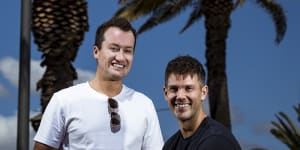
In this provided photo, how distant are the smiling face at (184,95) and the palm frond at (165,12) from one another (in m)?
16.1

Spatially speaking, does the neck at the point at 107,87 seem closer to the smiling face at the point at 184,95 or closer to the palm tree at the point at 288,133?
the smiling face at the point at 184,95

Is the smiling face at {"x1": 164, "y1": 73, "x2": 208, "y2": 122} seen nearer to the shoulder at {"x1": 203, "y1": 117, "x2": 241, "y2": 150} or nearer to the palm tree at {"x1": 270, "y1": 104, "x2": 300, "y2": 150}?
the shoulder at {"x1": 203, "y1": 117, "x2": 241, "y2": 150}

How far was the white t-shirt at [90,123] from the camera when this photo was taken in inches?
143

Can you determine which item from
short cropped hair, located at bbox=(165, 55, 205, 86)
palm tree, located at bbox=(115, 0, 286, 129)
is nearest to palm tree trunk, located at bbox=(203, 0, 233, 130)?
palm tree, located at bbox=(115, 0, 286, 129)

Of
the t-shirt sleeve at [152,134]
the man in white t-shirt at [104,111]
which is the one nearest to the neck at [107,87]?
the man in white t-shirt at [104,111]

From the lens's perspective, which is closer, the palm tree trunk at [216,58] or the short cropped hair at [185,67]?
the short cropped hair at [185,67]

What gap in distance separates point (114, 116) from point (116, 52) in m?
0.37

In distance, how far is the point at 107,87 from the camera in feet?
12.0

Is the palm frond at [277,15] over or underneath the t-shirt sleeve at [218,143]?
over

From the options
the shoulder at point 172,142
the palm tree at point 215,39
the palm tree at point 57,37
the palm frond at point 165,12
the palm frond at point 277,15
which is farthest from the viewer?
the palm frond at point 277,15

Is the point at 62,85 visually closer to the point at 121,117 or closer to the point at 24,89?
the point at 24,89

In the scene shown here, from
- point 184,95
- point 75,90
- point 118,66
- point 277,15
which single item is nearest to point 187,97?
point 184,95

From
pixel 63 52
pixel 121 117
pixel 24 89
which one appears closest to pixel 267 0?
pixel 63 52

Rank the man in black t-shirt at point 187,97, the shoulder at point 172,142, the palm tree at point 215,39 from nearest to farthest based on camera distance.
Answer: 1. the man in black t-shirt at point 187,97
2. the shoulder at point 172,142
3. the palm tree at point 215,39
